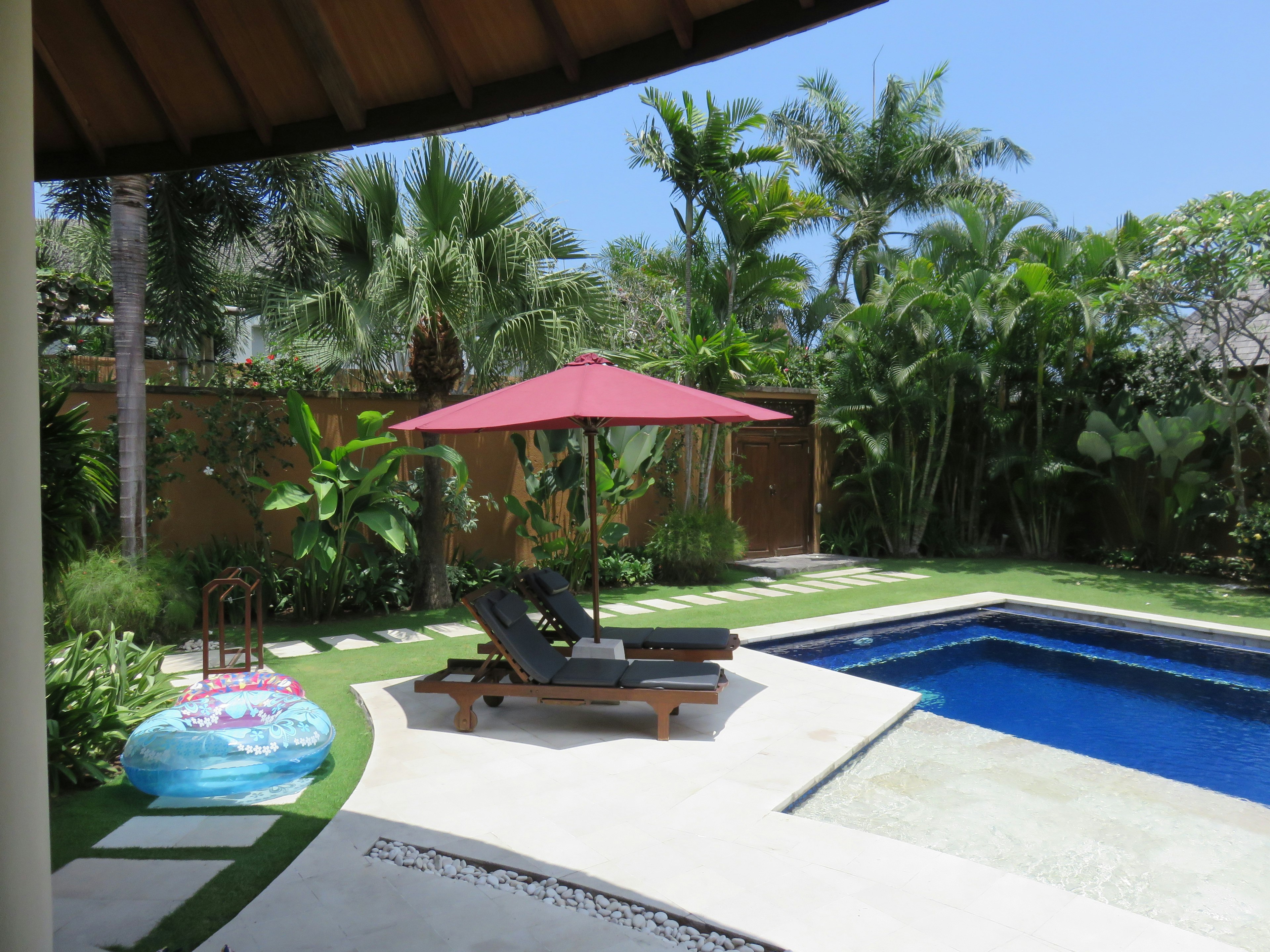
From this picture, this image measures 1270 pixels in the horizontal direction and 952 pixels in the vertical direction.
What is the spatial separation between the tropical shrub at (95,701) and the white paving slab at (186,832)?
529 millimetres

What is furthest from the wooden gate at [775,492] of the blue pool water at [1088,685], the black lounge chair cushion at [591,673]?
the black lounge chair cushion at [591,673]

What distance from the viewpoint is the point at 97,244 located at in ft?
51.6

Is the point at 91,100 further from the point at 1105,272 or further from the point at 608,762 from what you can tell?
the point at 1105,272

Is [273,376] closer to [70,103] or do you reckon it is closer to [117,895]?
[70,103]

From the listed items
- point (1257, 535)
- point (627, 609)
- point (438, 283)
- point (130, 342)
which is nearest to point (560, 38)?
point (438, 283)

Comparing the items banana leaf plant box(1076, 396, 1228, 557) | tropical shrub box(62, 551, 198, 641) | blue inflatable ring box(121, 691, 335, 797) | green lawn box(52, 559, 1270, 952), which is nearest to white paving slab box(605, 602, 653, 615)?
green lawn box(52, 559, 1270, 952)

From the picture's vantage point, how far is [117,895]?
349cm

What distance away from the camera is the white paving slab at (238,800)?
14.8 feet

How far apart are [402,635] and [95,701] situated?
3.94 metres

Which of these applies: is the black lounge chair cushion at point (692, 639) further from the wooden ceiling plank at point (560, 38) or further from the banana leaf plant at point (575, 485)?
the wooden ceiling plank at point (560, 38)

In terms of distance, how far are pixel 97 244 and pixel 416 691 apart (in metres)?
14.0

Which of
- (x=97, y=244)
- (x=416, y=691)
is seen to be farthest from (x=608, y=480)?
(x=97, y=244)

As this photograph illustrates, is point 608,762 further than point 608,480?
No

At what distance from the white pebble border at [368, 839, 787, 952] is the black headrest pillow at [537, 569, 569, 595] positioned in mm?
3175
